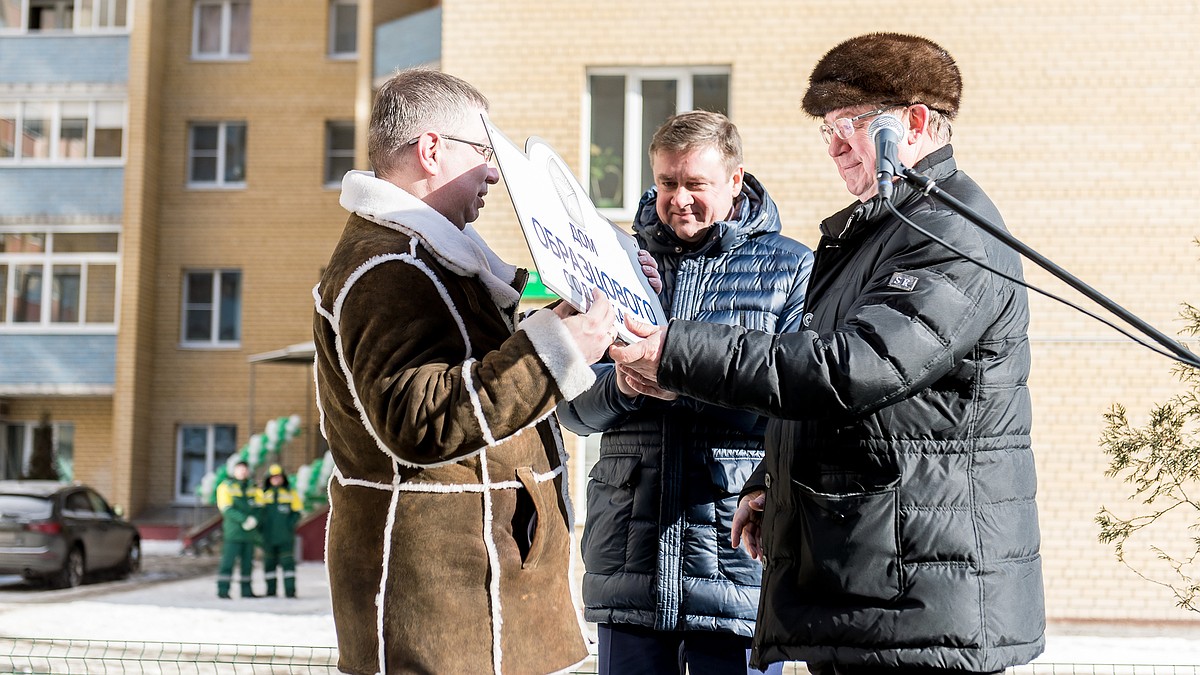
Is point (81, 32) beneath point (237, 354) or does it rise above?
above

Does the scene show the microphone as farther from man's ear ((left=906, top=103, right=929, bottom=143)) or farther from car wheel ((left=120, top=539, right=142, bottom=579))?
car wheel ((left=120, top=539, right=142, bottom=579))

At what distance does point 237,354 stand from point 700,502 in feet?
88.0

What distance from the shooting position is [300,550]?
23.7 metres

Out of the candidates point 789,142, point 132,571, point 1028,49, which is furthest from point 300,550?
point 1028,49

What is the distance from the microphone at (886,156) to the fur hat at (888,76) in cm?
15

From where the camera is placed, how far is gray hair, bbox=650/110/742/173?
13.2 feet

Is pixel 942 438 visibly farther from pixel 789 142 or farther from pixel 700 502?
pixel 789 142

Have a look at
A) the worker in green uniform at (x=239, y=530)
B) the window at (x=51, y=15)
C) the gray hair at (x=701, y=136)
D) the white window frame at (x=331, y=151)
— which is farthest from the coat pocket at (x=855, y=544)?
the window at (x=51, y=15)

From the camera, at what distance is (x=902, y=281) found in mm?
2762

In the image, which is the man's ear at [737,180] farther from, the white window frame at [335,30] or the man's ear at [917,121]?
the white window frame at [335,30]

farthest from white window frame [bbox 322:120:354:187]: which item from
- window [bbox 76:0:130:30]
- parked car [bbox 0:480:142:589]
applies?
parked car [bbox 0:480:142:589]

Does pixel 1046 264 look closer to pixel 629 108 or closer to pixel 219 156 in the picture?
pixel 629 108

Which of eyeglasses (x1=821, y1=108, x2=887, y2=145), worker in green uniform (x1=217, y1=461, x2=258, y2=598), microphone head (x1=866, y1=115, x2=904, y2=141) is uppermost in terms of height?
eyeglasses (x1=821, y1=108, x2=887, y2=145)

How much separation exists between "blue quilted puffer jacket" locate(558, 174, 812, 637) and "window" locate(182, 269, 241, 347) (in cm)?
2666
